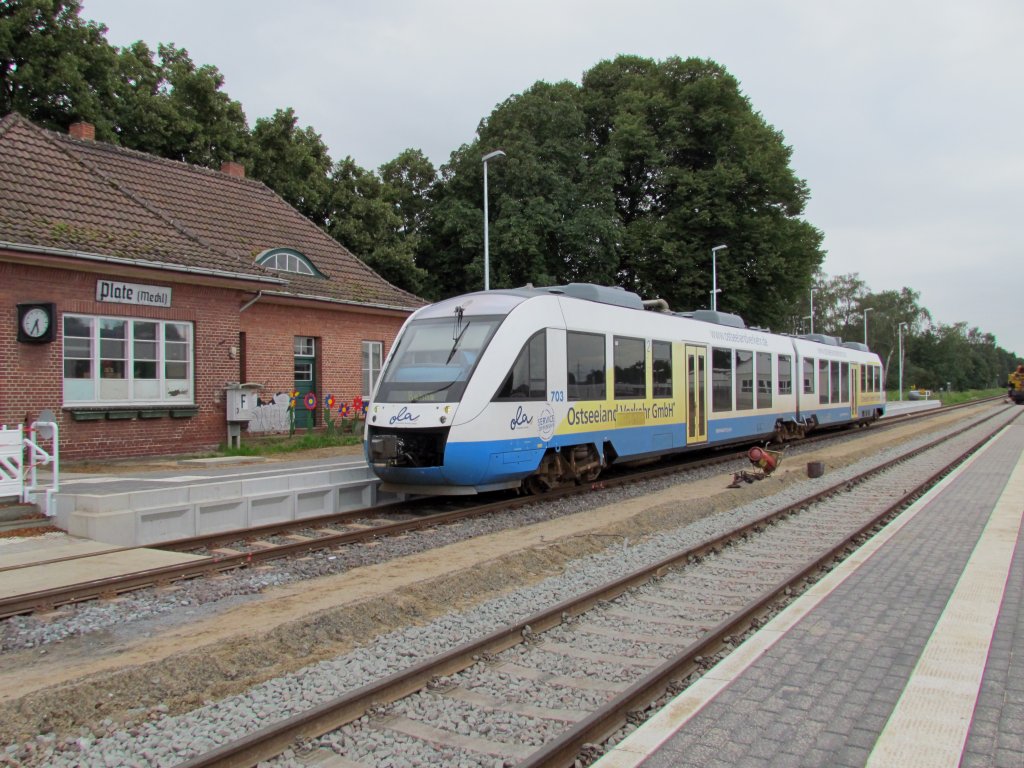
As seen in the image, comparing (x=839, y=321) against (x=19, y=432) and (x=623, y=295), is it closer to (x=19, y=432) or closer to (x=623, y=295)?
(x=623, y=295)

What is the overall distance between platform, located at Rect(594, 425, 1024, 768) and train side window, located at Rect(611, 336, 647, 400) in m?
5.78

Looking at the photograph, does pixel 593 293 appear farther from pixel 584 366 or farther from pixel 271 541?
pixel 271 541

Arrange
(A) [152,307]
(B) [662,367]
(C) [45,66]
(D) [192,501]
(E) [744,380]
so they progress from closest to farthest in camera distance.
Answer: (D) [192,501]
(B) [662,367]
(A) [152,307]
(E) [744,380]
(C) [45,66]

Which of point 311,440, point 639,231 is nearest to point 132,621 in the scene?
point 311,440

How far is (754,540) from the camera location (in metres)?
9.15

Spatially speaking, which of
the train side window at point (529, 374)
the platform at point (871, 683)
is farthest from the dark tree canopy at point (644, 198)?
the platform at point (871, 683)

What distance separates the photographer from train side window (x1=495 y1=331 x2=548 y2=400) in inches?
416

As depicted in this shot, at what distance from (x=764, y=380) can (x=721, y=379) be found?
2.79m

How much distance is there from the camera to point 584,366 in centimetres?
1203

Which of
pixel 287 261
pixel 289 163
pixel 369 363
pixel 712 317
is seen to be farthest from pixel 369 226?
pixel 712 317

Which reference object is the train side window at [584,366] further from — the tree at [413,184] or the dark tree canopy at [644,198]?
the tree at [413,184]

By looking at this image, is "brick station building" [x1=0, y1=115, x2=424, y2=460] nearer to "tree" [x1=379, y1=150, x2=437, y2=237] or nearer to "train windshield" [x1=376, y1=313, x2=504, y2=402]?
"train windshield" [x1=376, y1=313, x2=504, y2=402]

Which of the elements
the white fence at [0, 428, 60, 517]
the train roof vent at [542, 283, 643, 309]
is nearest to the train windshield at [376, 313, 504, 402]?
the train roof vent at [542, 283, 643, 309]

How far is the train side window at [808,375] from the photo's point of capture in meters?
21.8
